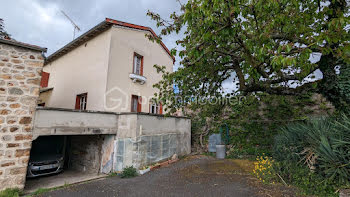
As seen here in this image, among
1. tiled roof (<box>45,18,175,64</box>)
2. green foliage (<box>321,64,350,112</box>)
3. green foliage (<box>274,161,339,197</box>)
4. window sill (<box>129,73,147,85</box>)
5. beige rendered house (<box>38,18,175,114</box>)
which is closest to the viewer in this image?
green foliage (<box>274,161,339,197</box>)

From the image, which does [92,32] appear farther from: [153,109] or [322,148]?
[322,148]

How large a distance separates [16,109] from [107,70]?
388 cm

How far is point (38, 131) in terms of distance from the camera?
4.81 m

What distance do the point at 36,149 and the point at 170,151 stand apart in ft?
19.0

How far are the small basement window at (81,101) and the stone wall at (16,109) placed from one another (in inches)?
168

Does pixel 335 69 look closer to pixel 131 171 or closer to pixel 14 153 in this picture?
pixel 131 171

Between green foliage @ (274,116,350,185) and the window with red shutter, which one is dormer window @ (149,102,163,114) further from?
the window with red shutter

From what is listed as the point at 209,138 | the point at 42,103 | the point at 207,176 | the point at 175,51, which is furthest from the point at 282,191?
the point at 42,103

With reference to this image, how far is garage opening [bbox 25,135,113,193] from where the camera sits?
574 centimetres

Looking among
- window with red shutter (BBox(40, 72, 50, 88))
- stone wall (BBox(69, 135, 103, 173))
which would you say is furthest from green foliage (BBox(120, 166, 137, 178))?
window with red shutter (BBox(40, 72, 50, 88))

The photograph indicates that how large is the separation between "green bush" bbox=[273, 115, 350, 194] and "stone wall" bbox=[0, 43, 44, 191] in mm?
7621

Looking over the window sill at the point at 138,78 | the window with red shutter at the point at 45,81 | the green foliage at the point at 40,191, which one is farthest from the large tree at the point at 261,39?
the window with red shutter at the point at 45,81

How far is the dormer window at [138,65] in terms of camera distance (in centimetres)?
952

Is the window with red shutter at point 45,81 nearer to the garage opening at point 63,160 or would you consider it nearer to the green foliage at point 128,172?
the garage opening at point 63,160
